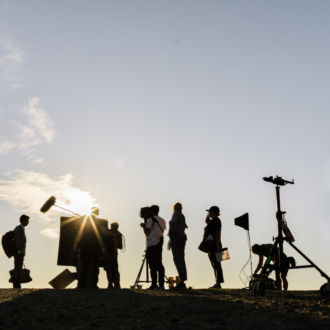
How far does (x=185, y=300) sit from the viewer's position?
900 cm

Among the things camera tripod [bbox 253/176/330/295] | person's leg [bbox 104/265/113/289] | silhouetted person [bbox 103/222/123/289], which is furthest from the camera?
person's leg [bbox 104/265/113/289]

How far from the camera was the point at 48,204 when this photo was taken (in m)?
15.1

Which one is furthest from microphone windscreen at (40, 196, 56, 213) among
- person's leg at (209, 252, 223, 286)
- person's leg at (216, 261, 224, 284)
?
person's leg at (216, 261, 224, 284)

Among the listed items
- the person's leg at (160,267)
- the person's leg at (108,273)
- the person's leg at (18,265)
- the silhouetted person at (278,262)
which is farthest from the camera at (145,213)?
the person's leg at (18,265)

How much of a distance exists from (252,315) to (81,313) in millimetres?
2391

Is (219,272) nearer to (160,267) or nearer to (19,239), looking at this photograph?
(160,267)

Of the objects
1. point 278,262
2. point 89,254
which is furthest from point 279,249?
point 89,254

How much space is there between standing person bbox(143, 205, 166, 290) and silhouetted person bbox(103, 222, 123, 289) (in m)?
1.47

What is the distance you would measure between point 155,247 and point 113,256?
2.19 meters

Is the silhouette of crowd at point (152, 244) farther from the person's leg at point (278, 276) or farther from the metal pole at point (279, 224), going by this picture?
the metal pole at point (279, 224)

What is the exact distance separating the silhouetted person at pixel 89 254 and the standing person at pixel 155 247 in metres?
1.40

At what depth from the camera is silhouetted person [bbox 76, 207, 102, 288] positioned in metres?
13.7

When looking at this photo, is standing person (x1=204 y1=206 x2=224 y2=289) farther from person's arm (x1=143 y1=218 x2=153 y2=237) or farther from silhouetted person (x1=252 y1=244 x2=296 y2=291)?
person's arm (x1=143 y1=218 x2=153 y2=237)

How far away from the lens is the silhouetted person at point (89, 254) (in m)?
13.7
